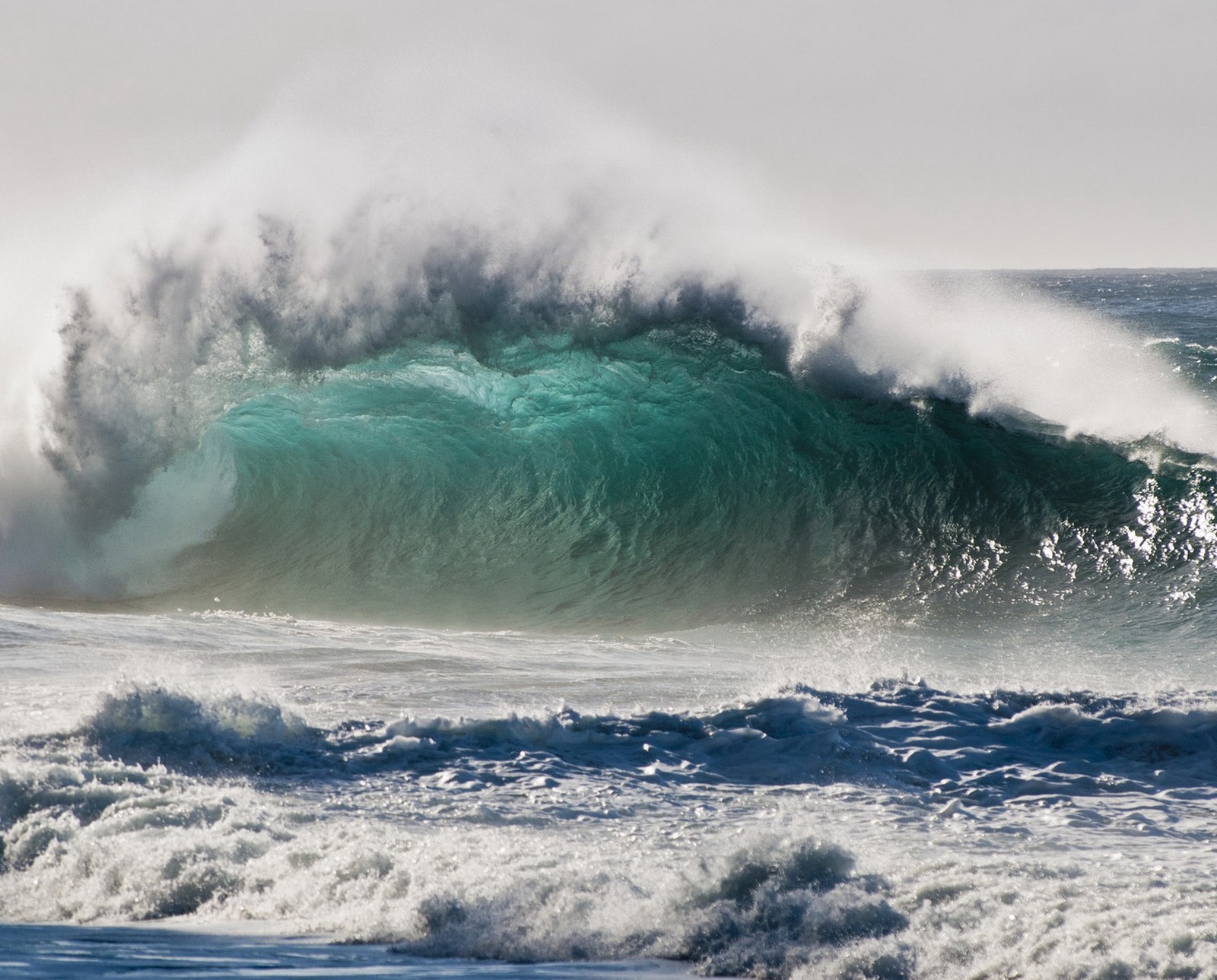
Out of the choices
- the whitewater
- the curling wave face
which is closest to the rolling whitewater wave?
the whitewater

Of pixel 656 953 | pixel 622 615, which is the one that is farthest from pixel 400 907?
pixel 622 615

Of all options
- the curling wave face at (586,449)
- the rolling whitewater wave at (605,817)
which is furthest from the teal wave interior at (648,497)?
the rolling whitewater wave at (605,817)

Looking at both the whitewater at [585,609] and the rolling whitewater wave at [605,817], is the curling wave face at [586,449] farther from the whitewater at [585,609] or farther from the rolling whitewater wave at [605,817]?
the rolling whitewater wave at [605,817]

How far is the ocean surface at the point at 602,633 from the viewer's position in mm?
3791

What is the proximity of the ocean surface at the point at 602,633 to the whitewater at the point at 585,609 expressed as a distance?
0.03 meters

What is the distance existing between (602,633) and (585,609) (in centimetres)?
73

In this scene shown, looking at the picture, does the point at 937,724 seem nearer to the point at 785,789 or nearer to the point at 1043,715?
the point at 1043,715

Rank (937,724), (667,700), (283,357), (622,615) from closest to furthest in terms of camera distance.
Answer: (937,724) → (667,700) → (622,615) → (283,357)

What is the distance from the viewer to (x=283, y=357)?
39.6 feet

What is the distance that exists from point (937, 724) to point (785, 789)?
113 cm

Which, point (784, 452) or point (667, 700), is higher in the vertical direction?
point (784, 452)

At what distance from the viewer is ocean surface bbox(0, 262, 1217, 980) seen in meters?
3.79

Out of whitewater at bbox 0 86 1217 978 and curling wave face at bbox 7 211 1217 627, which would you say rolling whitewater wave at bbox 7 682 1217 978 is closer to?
whitewater at bbox 0 86 1217 978

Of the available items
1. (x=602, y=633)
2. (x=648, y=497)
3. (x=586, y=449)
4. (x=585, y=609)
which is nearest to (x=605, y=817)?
(x=602, y=633)
